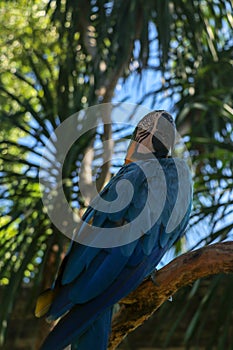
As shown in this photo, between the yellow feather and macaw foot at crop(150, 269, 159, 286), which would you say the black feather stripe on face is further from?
the yellow feather

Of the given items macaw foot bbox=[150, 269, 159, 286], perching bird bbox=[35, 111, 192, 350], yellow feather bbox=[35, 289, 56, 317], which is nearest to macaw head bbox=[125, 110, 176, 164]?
perching bird bbox=[35, 111, 192, 350]

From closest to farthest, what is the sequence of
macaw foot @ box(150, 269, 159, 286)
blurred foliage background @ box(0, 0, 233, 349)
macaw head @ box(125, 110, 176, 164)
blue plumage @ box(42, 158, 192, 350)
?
blue plumage @ box(42, 158, 192, 350) < macaw foot @ box(150, 269, 159, 286) < macaw head @ box(125, 110, 176, 164) < blurred foliage background @ box(0, 0, 233, 349)

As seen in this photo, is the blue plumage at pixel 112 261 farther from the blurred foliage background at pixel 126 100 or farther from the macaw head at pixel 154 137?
the blurred foliage background at pixel 126 100

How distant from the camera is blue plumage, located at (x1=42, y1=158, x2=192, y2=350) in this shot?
4.87 ft

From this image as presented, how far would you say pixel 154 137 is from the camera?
1.85 metres

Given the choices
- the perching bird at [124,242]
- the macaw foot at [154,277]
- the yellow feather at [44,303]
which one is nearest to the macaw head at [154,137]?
the perching bird at [124,242]

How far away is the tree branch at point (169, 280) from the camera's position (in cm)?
157

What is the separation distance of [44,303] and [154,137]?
0.55 metres

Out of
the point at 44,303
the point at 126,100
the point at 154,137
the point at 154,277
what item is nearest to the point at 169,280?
the point at 154,277

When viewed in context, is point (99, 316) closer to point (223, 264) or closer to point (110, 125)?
point (223, 264)

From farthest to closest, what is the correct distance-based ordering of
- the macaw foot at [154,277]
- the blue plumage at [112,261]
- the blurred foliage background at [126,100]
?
the blurred foliage background at [126,100]
the macaw foot at [154,277]
the blue plumage at [112,261]

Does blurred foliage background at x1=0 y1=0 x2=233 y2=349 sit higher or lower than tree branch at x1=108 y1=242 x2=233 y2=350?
higher

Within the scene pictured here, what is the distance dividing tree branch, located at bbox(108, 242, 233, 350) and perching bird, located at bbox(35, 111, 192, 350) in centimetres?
5

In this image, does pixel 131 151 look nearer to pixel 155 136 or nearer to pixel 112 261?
pixel 155 136
